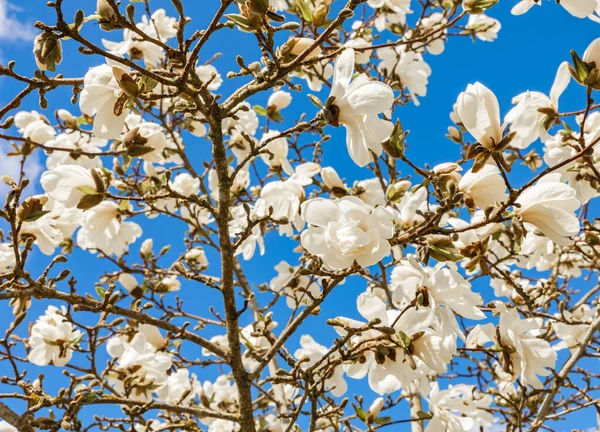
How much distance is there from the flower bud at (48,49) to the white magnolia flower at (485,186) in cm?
110

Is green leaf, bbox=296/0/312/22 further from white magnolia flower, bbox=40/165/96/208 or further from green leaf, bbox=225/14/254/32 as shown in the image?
white magnolia flower, bbox=40/165/96/208

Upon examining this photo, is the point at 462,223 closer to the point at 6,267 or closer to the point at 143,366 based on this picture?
the point at 143,366

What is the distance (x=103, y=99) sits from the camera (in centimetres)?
136

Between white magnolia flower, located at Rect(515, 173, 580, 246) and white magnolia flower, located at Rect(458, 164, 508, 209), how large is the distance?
0.20ft

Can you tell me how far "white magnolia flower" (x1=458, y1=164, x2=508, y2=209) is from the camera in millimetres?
1311

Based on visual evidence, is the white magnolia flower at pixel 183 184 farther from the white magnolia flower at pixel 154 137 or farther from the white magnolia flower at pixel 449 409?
the white magnolia flower at pixel 449 409

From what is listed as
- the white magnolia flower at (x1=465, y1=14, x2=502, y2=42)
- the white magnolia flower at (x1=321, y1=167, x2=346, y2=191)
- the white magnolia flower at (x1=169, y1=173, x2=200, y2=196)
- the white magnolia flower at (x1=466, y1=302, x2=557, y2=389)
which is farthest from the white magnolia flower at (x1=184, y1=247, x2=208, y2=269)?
the white magnolia flower at (x1=465, y1=14, x2=502, y2=42)

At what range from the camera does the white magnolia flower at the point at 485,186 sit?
1311 millimetres

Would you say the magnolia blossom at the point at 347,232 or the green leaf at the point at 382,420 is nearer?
the magnolia blossom at the point at 347,232

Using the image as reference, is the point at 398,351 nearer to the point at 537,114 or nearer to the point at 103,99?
the point at 537,114

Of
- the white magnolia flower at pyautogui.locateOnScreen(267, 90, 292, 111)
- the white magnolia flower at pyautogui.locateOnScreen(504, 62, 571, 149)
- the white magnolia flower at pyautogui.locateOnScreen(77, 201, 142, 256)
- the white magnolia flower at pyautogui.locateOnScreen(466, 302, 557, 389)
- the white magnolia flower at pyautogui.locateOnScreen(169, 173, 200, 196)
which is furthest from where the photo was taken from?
the white magnolia flower at pyautogui.locateOnScreen(169, 173, 200, 196)

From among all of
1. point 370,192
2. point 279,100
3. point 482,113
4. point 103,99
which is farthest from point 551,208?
point 279,100

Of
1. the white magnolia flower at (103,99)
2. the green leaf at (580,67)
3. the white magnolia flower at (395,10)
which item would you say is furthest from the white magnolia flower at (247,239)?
the white magnolia flower at (395,10)

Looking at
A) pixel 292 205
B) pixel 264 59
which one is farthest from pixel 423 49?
pixel 264 59
